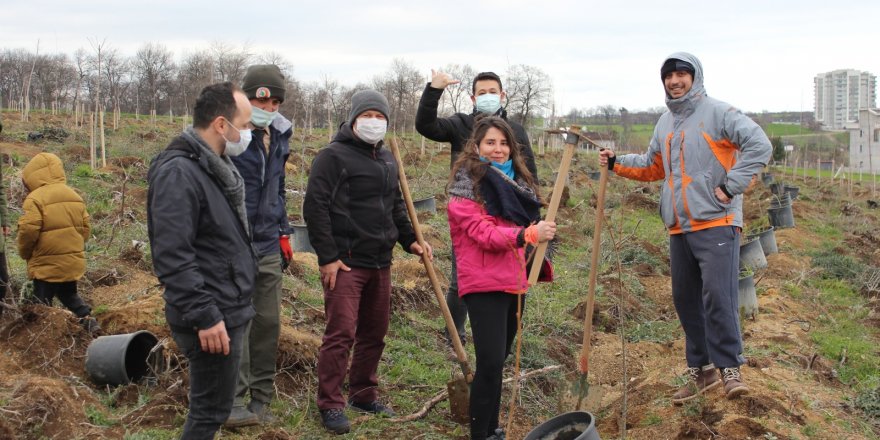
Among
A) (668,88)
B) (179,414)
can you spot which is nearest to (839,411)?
(668,88)

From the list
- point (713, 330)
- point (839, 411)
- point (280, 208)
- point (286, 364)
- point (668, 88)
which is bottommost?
point (839, 411)

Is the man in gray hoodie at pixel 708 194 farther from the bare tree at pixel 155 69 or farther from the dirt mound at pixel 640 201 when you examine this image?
the bare tree at pixel 155 69

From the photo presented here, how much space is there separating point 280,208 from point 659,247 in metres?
8.37

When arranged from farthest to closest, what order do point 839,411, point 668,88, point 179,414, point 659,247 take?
point 659,247, point 839,411, point 668,88, point 179,414

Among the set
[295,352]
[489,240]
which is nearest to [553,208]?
[489,240]

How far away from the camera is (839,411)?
4645mm

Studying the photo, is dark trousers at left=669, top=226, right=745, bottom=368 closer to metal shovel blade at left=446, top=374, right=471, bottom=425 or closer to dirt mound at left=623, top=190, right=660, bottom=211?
metal shovel blade at left=446, top=374, right=471, bottom=425

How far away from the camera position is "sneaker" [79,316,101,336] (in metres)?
4.79

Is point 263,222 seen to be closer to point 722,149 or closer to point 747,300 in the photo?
point 722,149

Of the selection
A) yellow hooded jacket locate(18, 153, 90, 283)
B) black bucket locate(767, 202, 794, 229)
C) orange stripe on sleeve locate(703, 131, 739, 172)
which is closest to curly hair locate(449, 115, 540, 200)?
A: orange stripe on sleeve locate(703, 131, 739, 172)

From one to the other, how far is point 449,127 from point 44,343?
2856 mm


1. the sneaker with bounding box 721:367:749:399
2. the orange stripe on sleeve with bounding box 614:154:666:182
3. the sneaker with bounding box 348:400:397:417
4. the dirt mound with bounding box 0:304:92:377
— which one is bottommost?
the sneaker with bounding box 348:400:397:417

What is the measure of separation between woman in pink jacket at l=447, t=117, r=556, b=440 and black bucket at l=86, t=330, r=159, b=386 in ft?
6.63

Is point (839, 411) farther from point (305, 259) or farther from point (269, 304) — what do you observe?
point (305, 259)
